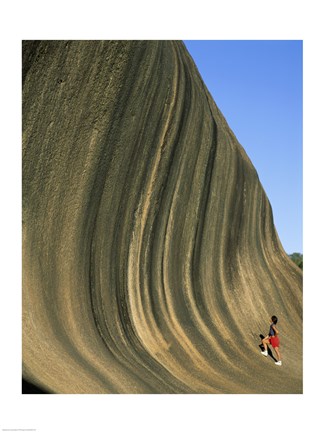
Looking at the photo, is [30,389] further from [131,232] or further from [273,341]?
[273,341]

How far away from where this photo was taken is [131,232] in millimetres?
11406

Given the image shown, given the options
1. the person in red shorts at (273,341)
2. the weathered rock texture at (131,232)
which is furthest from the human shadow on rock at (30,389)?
the person in red shorts at (273,341)

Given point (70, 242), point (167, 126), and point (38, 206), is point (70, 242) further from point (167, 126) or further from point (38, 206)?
point (167, 126)

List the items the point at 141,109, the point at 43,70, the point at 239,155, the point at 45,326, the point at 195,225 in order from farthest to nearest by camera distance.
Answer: the point at 239,155 < the point at 195,225 < the point at 141,109 < the point at 43,70 < the point at 45,326

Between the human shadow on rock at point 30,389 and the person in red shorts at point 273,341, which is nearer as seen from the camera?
the human shadow on rock at point 30,389

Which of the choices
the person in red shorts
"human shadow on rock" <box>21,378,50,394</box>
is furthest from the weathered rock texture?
the person in red shorts

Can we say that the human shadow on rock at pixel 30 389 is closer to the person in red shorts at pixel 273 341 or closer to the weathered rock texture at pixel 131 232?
the weathered rock texture at pixel 131 232

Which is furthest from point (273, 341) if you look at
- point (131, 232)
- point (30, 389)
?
point (30, 389)

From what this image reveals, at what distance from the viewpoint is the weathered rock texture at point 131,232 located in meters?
9.38

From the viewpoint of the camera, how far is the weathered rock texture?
938 centimetres

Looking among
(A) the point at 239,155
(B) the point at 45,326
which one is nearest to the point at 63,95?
(B) the point at 45,326

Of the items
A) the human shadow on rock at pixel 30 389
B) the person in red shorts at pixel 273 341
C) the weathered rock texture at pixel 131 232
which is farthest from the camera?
the person in red shorts at pixel 273 341
